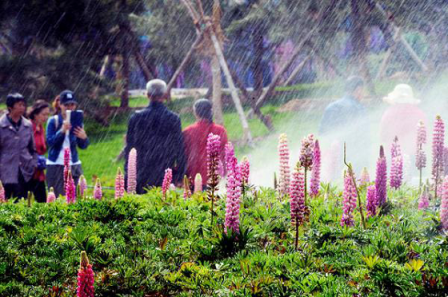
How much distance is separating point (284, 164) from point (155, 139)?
13.6 ft

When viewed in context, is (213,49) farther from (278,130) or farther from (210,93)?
(278,130)

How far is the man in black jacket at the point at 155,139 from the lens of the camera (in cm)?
858

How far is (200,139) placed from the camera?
902 cm

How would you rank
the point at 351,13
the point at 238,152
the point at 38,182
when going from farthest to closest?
1. the point at 351,13
2. the point at 238,152
3. the point at 38,182

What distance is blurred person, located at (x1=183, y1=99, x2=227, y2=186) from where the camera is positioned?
891cm

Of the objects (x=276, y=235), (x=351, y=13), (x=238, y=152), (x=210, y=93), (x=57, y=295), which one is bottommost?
(x=57, y=295)

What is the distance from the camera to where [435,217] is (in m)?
4.04

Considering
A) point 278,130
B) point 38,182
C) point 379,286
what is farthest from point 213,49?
point 379,286

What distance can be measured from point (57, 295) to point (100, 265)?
419 mm

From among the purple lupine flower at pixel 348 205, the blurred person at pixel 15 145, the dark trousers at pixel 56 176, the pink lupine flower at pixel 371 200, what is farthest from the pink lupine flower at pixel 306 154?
the blurred person at pixel 15 145

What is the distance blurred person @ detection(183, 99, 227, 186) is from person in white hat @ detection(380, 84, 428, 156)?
3.16 metres

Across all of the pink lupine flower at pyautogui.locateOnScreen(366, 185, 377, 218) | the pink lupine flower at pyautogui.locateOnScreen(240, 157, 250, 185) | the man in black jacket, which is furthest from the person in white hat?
the pink lupine flower at pyautogui.locateOnScreen(240, 157, 250, 185)

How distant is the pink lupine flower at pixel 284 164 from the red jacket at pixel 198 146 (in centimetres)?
392

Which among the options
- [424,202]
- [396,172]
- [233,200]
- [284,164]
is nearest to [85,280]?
[233,200]
